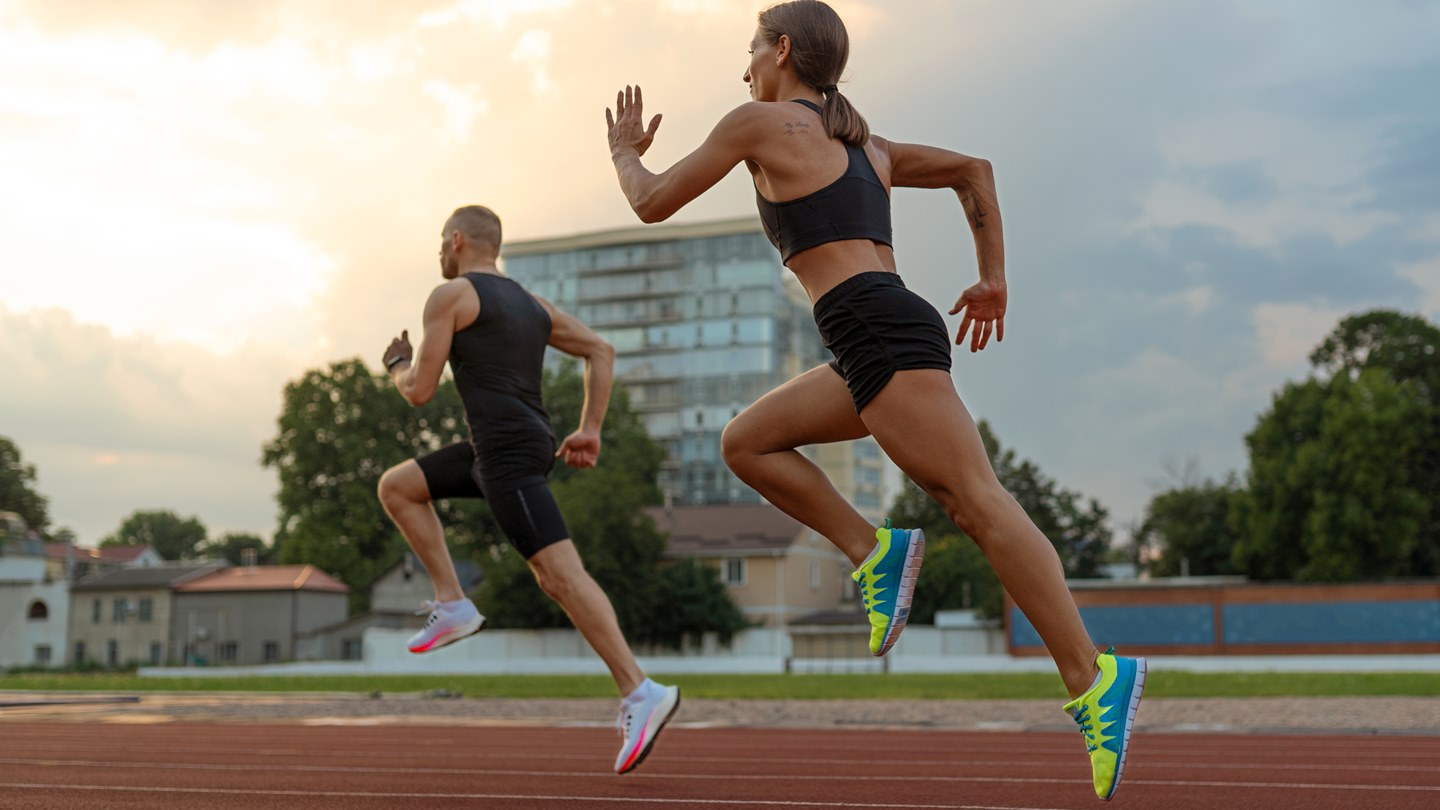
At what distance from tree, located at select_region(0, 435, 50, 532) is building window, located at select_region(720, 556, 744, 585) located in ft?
171

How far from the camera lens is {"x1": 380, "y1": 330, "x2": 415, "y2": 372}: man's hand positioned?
6145 millimetres

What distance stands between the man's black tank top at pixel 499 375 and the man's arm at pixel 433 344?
9 cm

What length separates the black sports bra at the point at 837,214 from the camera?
3781 mm

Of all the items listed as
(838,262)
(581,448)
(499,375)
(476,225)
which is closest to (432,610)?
(581,448)

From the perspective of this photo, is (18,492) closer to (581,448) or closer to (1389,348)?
(1389,348)

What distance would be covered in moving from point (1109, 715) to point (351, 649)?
7122 cm

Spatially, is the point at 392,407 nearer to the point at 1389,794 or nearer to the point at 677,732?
the point at 677,732

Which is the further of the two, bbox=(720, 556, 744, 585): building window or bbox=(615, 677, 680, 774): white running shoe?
bbox=(720, 556, 744, 585): building window

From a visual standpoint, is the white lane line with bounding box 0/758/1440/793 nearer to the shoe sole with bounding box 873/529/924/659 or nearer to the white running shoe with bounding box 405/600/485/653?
the white running shoe with bounding box 405/600/485/653

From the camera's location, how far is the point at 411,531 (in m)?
6.22

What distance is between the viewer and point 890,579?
393cm

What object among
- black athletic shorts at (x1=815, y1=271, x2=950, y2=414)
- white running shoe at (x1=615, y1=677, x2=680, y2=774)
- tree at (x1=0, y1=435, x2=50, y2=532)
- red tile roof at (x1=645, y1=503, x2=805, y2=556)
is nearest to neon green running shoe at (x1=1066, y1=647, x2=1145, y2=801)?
black athletic shorts at (x1=815, y1=271, x2=950, y2=414)

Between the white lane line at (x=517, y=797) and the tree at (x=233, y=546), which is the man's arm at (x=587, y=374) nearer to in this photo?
the white lane line at (x=517, y=797)

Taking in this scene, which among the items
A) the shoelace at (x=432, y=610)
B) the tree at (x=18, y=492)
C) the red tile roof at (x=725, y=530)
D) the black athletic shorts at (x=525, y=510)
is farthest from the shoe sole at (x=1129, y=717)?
the tree at (x=18, y=492)
